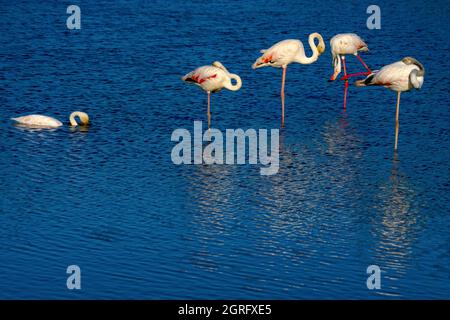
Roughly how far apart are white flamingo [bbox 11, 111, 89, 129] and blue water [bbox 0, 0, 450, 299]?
0.99 feet

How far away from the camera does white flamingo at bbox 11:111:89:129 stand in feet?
68.7

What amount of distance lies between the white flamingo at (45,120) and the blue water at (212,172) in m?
0.30

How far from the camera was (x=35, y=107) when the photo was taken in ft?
73.7

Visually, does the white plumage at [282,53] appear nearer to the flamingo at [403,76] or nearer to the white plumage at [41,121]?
the flamingo at [403,76]

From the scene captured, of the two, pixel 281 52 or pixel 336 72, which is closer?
pixel 281 52

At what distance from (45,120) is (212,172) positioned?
3978mm

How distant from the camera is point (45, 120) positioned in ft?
68.7

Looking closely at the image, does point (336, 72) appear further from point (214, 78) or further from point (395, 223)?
point (395, 223)

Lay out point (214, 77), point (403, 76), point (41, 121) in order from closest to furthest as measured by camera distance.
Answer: point (403, 76) → point (41, 121) → point (214, 77)

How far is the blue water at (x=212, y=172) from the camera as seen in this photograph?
550 inches

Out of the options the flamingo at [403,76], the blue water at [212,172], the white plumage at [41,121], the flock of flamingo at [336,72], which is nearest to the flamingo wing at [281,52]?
the flock of flamingo at [336,72]

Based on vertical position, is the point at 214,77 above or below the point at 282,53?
below

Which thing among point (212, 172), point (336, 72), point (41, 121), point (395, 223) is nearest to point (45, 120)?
point (41, 121)

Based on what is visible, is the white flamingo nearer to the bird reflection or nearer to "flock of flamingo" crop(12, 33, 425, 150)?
"flock of flamingo" crop(12, 33, 425, 150)
